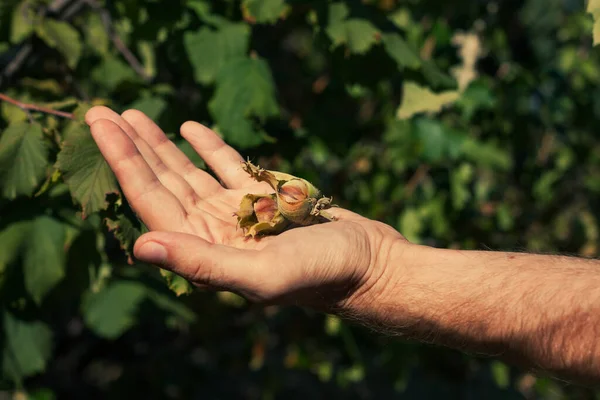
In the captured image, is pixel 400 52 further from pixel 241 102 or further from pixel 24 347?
pixel 24 347

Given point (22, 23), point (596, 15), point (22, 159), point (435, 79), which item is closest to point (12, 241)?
point (22, 159)

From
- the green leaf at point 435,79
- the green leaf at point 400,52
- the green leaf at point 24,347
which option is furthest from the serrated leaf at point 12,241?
the green leaf at point 435,79

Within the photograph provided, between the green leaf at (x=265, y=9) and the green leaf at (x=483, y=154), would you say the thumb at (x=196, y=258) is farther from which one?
the green leaf at (x=483, y=154)

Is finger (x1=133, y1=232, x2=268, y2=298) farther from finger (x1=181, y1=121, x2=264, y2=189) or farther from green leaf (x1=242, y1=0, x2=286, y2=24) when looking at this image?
green leaf (x1=242, y1=0, x2=286, y2=24)

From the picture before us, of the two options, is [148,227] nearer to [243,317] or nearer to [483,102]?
[483,102]

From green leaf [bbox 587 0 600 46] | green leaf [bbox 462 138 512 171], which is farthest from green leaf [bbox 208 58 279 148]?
green leaf [bbox 462 138 512 171]
